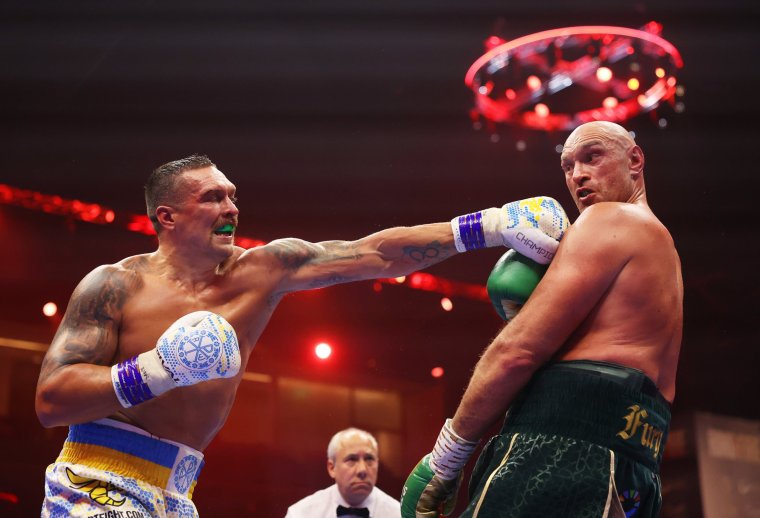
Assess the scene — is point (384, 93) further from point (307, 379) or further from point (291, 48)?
point (307, 379)

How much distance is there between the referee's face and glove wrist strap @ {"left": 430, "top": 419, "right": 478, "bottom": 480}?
298 centimetres

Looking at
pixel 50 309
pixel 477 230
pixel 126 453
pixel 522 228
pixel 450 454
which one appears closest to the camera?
pixel 450 454

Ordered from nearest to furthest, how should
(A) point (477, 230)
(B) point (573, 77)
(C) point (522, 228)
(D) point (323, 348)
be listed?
(C) point (522, 228) → (A) point (477, 230) → (B) point (573, 77) → (D) point (323, 348)

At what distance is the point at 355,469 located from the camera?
4723 millimetres

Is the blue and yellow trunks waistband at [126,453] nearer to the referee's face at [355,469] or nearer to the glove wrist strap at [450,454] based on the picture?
the glove wrist strap at [450,454]

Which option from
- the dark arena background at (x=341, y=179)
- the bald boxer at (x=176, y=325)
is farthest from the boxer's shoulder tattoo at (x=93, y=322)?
the dark arena background at (x=341, y=179)

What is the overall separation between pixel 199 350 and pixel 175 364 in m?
0.07

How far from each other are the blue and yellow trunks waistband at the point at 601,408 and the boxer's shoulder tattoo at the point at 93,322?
1134 millimetres

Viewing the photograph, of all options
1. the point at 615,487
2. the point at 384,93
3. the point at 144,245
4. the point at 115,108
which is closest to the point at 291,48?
the point at 384,93

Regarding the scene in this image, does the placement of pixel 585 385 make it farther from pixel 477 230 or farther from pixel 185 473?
pixel 185 473

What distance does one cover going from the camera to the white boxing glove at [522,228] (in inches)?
76.9

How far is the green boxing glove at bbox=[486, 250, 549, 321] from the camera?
1874 millimetres

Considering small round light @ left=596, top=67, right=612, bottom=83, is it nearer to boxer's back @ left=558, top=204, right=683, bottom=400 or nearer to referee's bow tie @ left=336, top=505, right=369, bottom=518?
referee's bow tie @ left=336, top=505, right=369, bottom=518

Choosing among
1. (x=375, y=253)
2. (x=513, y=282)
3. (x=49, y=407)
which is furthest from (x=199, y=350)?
(x=513, y=282)
